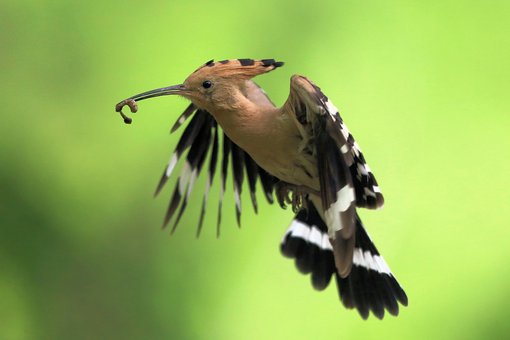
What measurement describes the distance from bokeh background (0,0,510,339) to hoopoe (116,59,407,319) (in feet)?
0.93

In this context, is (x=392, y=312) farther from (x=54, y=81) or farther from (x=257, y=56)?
(x=54, y=81)

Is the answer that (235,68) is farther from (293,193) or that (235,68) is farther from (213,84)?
(293,193)

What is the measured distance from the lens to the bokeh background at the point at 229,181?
77.5 inches

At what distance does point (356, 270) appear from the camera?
65.9 inches

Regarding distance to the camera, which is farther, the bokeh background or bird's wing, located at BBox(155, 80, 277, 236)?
the bokeh background

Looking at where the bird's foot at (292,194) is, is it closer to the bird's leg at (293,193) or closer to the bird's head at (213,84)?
the bird's leg at (293,193)

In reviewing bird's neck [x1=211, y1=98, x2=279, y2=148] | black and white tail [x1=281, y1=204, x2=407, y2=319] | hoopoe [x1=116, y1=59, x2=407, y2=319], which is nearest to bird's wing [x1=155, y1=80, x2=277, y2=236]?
hoopoe [x1=116, y1=59, x2=407, y2=319]

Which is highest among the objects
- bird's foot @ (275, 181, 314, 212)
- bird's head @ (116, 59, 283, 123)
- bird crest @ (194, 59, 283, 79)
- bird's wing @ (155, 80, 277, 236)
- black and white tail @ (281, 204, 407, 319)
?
bird crest @ (194, 59, 283, 79)

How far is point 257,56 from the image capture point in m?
2.06

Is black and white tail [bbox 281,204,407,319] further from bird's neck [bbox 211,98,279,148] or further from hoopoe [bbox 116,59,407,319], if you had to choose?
bird's neck [bbox 211,98,279,148]

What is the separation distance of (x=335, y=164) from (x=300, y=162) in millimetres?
145

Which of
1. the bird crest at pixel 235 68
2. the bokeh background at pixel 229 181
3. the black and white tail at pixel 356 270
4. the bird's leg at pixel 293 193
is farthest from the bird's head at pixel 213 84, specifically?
the bokeh background at pixel 229 181

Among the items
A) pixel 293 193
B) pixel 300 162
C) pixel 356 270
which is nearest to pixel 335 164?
pixel 300 162

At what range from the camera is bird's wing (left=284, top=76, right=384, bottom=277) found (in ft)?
3.99
